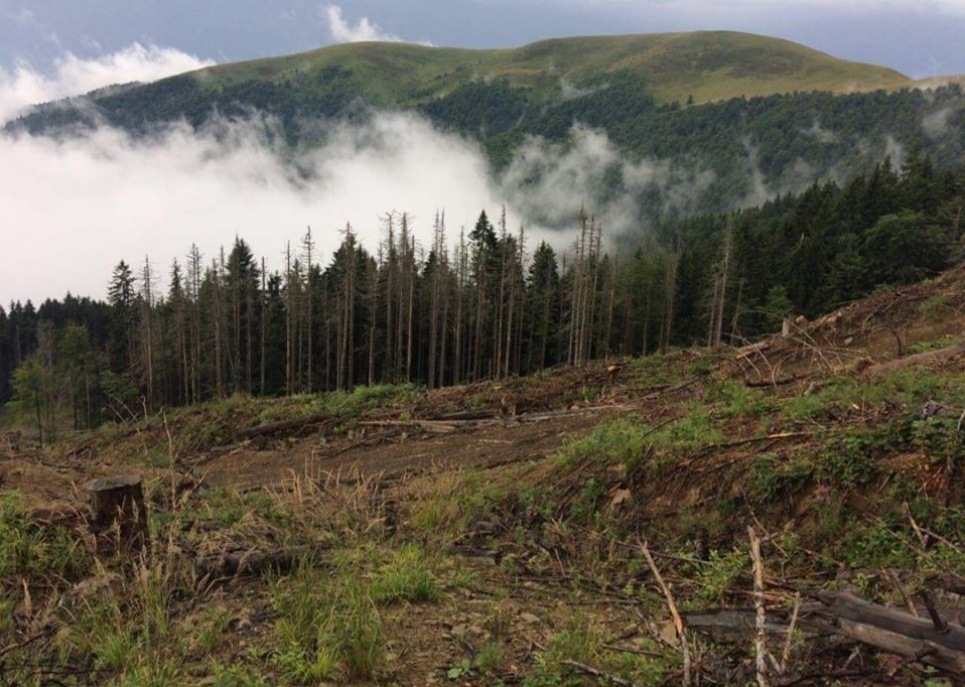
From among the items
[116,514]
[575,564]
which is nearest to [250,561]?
[116,514]

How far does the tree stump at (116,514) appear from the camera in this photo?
5.38 meters

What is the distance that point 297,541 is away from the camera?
5.74 m

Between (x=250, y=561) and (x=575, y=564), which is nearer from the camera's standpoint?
(x=250, y=561)

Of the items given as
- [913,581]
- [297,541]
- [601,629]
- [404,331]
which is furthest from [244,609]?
[404,331]

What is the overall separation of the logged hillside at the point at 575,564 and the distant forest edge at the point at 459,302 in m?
36.5

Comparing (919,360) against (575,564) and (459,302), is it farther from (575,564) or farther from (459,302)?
Answer: (459,302)

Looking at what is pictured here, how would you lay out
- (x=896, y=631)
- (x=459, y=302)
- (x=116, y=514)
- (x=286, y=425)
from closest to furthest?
(x=896, y=631) < (x=116, y=514) < (x=286, y=425) < (x=459, y=302)

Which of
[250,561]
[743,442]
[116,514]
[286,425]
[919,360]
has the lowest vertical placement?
[286,425]

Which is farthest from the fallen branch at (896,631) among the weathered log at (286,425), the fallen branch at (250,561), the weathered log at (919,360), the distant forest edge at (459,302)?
the distant forest edge at (459,302)

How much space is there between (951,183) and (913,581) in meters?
70.6

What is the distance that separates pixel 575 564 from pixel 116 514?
4.29m

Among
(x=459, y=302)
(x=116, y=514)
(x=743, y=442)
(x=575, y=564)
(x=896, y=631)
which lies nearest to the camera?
(x=896, y=631)

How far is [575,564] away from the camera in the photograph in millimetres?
5809

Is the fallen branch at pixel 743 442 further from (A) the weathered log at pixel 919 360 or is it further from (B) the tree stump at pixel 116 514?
(B) the tree stump at pixel 116 514
